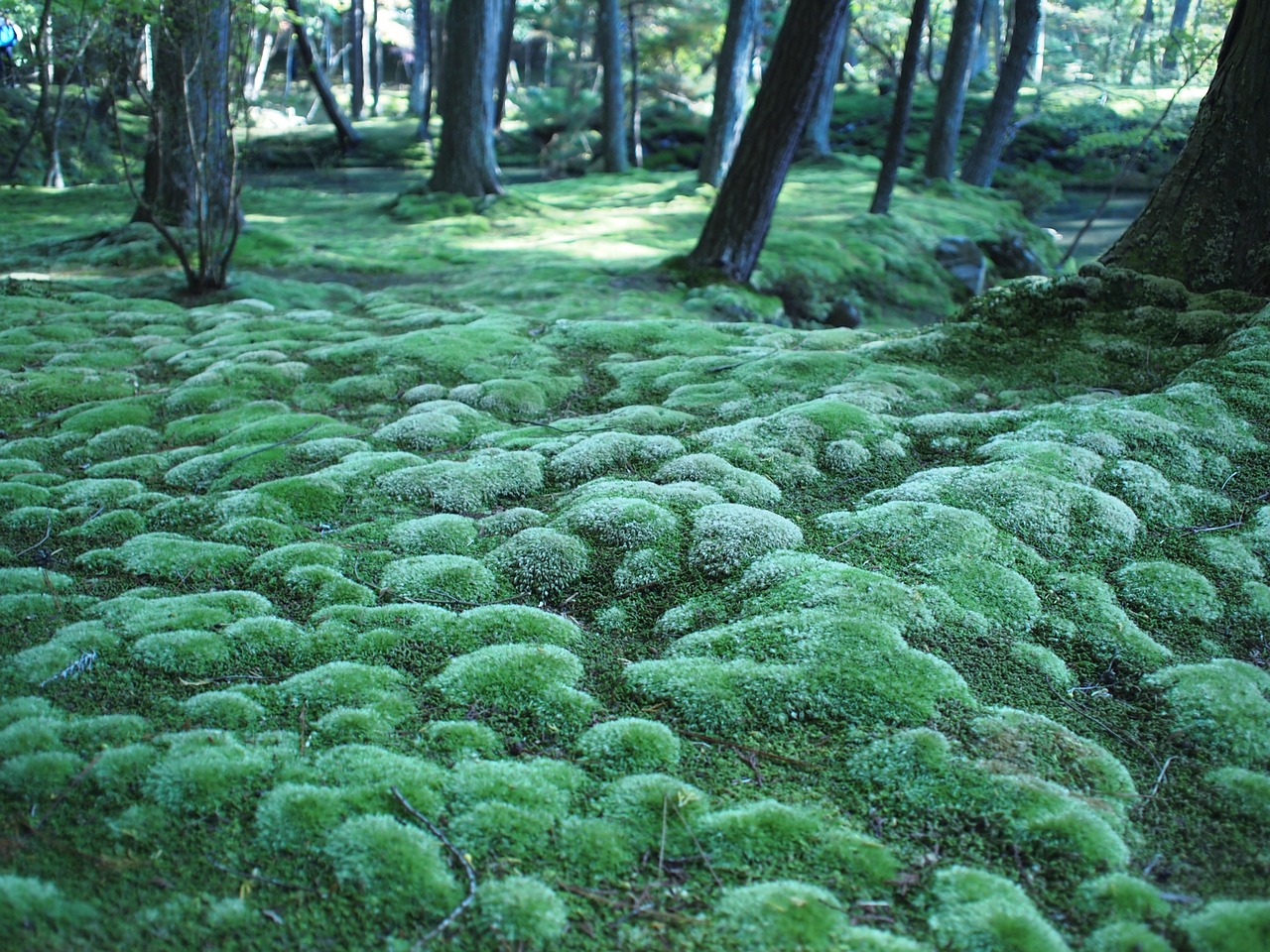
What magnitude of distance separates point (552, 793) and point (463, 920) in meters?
0.58

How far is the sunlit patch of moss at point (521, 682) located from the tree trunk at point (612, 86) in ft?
81.0

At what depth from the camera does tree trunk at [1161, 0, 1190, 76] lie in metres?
12.5

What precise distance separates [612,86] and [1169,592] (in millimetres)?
25056

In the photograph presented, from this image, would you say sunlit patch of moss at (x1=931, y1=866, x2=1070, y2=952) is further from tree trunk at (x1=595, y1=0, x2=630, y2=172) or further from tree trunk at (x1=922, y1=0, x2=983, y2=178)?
tree trunk at (x1=595, y1=0, x2=630, y2=172)

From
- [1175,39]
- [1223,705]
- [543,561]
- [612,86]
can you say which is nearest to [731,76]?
[612,86]

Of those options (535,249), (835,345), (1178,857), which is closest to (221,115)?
(535,249)

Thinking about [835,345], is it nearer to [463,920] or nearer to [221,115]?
[463,920]

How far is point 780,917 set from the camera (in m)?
2.37

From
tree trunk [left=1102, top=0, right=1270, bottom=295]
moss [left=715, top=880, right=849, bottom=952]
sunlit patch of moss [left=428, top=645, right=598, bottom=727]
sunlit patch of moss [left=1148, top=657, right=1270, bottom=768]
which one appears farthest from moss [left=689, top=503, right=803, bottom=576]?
tree trunk [left=1102, top=0, right=1270, bottom=295]

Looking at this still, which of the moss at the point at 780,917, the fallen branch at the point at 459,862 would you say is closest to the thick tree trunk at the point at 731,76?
the fallen branch at the point at 459,862

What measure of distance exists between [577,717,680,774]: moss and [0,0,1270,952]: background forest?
0.02 m

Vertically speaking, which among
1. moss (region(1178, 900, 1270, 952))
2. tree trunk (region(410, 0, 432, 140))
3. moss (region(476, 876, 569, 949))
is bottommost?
moss (region(476, 876, 569, 949))

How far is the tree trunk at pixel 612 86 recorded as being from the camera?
2430cm

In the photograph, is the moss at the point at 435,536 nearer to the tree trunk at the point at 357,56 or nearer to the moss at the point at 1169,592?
the moss at the point at 1169,592
